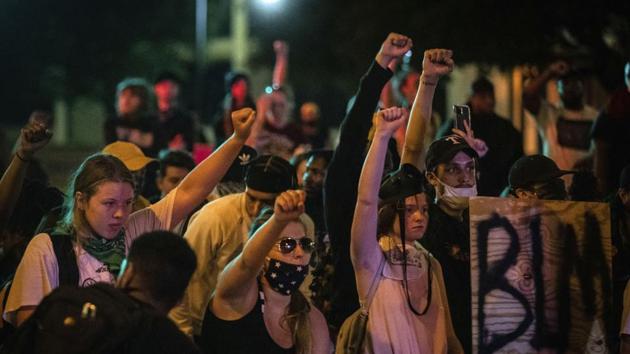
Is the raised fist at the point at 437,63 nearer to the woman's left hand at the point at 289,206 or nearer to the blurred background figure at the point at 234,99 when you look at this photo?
the woman's left hand at the point at 289,206

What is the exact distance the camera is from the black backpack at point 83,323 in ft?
13.8

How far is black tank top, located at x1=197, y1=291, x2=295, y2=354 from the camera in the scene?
5.51m

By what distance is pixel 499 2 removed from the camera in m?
17.5

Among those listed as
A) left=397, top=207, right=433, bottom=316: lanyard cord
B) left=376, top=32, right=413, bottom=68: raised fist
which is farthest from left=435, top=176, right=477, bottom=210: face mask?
left=376, top=32, right=413, bottom=68: raised fist

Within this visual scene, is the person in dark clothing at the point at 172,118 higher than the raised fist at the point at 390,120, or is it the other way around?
the person in dark clothing at the point at 172,118

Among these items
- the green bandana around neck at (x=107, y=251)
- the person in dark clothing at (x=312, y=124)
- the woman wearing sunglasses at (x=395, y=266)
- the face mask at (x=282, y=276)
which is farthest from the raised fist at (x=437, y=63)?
the person in dark clothing at (x=312, y=124)

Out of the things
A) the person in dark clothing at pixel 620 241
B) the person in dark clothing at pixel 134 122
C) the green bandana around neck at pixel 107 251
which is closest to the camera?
the green bandana around neck at pixel 107 251

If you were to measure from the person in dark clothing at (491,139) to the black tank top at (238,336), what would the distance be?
353 cm

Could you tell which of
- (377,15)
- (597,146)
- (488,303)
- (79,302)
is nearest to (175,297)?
(79,302)

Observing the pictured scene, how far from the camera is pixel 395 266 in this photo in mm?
5836

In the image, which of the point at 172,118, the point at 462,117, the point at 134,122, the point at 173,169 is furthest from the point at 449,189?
the point at 172,118

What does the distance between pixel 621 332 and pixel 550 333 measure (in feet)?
1.11

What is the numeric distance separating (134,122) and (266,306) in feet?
18.3

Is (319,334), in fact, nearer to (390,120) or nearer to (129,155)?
(390,120)
